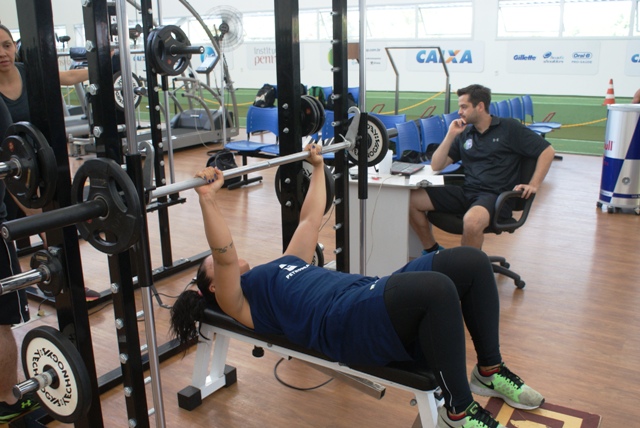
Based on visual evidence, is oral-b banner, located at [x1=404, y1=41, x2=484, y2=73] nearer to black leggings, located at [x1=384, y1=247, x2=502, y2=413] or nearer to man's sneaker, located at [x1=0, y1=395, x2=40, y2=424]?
black leggings, located at [x1=384, y1=247, x2=502, y2=413]

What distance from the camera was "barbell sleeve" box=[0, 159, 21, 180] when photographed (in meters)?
1.45

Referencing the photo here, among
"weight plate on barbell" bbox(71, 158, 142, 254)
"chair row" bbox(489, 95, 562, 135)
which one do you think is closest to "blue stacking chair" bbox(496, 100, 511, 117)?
"chair row" bbox(489, 95, 562, 135)

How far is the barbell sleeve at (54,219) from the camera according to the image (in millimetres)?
1240

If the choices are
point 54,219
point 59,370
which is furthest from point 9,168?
point 59,370

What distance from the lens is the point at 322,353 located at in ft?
6.34

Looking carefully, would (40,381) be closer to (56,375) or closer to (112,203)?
(56,375)

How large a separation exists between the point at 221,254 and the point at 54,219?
0.60 meters

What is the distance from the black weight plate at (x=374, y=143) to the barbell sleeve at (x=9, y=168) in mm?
1463

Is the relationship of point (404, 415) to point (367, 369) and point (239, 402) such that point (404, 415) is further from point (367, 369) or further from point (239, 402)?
point (239, 402)

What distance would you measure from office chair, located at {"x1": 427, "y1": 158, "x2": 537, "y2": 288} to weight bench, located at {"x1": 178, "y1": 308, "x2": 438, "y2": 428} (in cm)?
140

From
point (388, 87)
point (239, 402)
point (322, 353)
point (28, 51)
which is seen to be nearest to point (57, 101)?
point (28, 51)

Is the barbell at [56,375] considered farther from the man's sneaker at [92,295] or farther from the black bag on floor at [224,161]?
the black bag on floor at [224,161]

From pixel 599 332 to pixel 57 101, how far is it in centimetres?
250

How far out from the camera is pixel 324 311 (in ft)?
6.14
